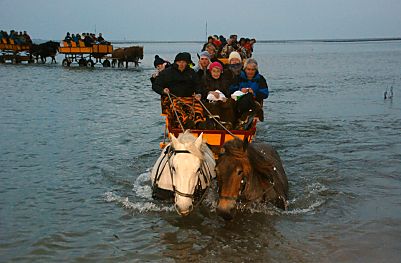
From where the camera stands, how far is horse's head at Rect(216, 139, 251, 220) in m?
5.38

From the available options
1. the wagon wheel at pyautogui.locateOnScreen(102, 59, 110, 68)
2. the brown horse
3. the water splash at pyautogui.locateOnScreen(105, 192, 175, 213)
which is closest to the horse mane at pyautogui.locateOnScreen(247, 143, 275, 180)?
the brown horse

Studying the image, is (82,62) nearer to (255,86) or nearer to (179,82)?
(179,82)

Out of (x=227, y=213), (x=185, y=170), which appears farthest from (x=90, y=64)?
(x=227, y=213)

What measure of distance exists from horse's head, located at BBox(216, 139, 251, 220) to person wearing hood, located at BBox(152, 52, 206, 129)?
2.66m

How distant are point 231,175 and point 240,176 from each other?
110mm

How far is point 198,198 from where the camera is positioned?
6129 millimetres

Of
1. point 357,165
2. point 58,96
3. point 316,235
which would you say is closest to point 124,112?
point 58,96

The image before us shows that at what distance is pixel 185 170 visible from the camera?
5.68 m

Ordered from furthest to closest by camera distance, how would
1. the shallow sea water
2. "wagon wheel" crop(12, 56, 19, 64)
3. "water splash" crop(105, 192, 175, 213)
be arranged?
"wagon wheel" crop(12, 56, 19, 64) → "water splash" crop(105, 192, 175, 213) → the shallow sea water

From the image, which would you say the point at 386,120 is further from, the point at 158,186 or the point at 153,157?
the point at 158,186

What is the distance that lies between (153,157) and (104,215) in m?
3.70

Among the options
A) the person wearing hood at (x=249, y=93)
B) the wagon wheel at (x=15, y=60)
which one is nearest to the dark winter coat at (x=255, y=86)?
the person wearing hood at (x=249, y=93)

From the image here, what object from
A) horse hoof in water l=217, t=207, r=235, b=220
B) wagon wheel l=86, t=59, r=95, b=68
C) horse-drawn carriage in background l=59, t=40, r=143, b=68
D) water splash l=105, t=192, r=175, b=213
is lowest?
water splash l=105, t=192, r=175, b=213

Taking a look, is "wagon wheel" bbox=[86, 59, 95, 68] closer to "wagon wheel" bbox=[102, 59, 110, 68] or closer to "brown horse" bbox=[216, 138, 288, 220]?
"wagon wheel" bbox=[102, 59, 110, 68]
